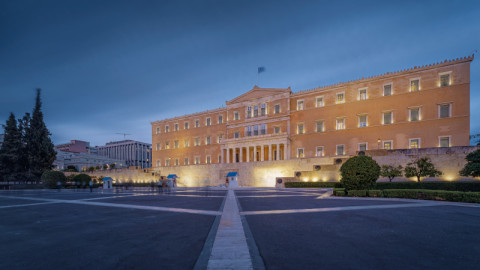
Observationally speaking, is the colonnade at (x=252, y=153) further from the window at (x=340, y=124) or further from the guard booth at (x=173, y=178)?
the window at (x=340, y=124)

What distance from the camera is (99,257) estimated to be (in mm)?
4891

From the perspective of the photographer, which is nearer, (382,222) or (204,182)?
(382,222)

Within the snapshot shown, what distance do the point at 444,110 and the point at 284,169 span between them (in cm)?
2579

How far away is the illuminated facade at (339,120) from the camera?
32406mm

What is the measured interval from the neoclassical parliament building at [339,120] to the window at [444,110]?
11 centimetres

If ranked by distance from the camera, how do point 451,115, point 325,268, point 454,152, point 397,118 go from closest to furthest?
point 325,268 → point 454,152 → point 451,115 → point 397,118

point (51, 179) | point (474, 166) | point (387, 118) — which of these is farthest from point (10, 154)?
point (387, 118)

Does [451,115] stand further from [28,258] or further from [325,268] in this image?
[28,258]

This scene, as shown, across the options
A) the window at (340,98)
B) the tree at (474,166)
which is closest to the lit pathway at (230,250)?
the tree at (474,166)

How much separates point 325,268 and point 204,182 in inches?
1743

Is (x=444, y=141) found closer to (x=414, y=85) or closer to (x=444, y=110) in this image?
(x=444, y=110)

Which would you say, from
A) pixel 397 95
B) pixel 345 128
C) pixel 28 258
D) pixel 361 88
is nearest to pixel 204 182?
pixel 345 128

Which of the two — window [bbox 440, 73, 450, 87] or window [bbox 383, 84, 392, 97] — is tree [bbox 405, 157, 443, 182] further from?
window [bbox 440, 73, 450, 87]

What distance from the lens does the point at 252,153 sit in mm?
49156
